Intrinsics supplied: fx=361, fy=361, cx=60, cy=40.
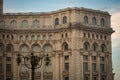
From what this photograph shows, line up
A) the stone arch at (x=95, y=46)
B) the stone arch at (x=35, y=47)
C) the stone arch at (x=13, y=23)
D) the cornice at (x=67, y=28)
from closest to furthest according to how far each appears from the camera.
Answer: the cornice at (x=67, y=28)
the stone arch at (x=95, y=46)
the stone arch at (x=35, y=47)
the stone arch at (x=13, y=23)

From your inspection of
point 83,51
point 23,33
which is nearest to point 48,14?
point 23,33

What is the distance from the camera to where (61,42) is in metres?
113

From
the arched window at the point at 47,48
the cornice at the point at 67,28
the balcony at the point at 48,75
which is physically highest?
the cornice at the point at 67,28

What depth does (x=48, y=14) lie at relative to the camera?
4673 inches

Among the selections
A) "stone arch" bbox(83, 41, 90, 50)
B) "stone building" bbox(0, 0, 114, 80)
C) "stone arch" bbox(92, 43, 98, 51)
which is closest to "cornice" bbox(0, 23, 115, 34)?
"stone building" bbox(0, 0, 114, 80)

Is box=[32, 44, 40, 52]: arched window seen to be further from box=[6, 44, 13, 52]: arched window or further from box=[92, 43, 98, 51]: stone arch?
box=[92, 43, 98, 51]: stone arch

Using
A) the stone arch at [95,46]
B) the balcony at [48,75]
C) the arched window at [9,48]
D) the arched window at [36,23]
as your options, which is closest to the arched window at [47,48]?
the balcony at [48,75]

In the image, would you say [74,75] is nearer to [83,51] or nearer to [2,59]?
[83,51]

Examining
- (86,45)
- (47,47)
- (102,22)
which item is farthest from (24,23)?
(102,22)

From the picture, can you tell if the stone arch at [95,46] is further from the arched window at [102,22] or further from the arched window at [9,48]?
the arched window at [9,48]

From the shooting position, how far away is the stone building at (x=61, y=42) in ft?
362

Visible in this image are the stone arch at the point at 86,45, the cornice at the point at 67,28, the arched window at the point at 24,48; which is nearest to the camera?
the cornice at the point at 67,28

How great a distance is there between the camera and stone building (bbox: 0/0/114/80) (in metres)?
110

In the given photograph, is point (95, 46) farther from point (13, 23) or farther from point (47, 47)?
point (13, 23)
